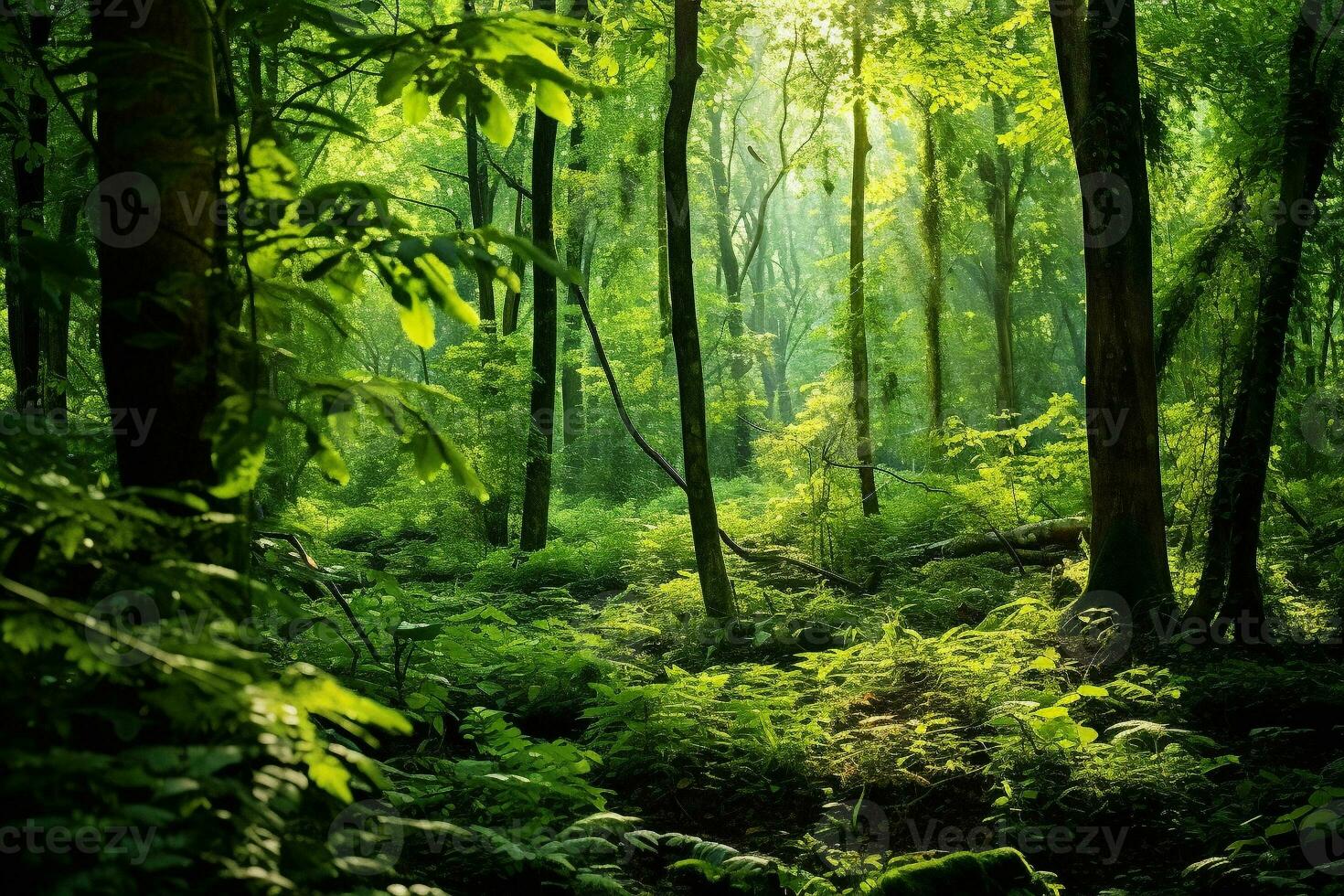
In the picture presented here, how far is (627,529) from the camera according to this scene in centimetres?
1479

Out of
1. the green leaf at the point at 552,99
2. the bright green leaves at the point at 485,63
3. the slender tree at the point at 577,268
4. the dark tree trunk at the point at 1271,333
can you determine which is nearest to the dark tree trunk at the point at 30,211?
the bright green leaves at the point at 485,63

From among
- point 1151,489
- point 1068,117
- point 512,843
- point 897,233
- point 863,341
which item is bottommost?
point 512,843

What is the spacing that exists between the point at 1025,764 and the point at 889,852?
113cm

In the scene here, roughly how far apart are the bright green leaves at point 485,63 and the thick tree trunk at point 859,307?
11.7m

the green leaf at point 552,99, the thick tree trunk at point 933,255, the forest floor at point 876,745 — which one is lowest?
the forest floor at point 876,745

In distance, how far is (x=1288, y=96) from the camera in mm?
6414

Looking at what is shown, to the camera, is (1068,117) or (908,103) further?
(908,103)

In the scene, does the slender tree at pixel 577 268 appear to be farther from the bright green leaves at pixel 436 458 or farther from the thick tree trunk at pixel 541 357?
the bright green leaves at pixel 436 458

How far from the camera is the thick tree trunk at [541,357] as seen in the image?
1294cm

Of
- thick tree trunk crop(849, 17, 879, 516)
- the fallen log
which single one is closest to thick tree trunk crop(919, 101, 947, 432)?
thick tree trunk crop(849, 17, 879, 516)

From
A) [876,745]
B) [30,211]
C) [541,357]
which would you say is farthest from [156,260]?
[541,357]

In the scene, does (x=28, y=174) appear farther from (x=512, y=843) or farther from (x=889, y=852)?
(x=889, y=852)

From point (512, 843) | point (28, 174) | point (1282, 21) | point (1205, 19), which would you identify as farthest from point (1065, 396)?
point (28, 174)

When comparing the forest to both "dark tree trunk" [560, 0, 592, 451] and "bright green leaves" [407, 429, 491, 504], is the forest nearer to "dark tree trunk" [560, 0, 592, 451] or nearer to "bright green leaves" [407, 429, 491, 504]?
"bright green leaves" [407, 429, 491, 504]
